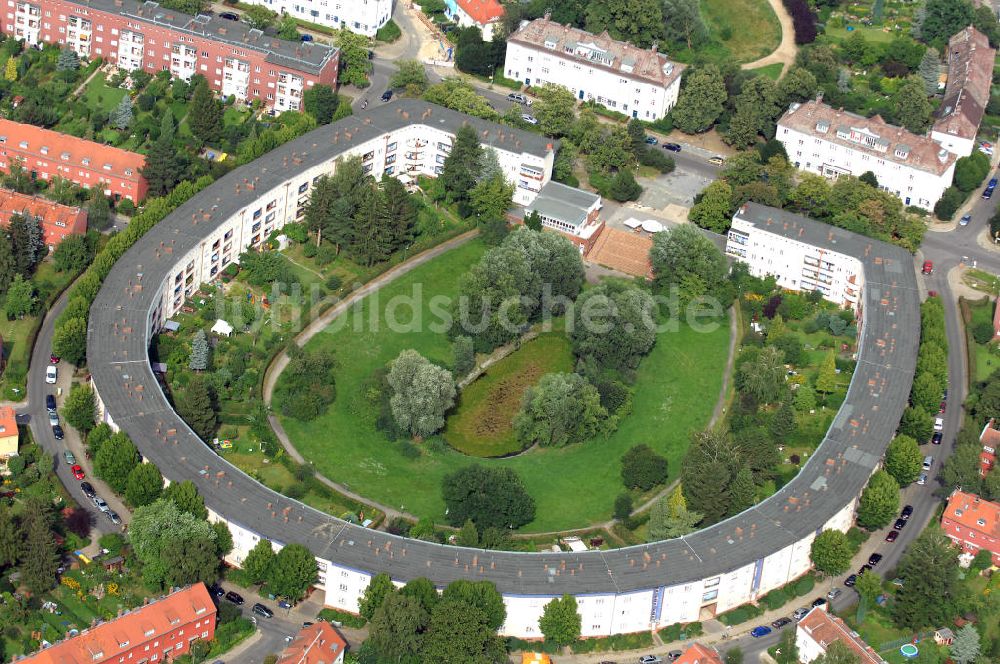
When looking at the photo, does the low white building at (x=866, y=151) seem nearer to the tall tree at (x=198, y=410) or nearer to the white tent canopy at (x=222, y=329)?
the white tent canopy at (x=222, y=329)

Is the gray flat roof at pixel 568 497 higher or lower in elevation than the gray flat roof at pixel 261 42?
lower

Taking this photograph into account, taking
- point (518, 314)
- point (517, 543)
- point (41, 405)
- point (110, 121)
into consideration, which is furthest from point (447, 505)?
point (110, 121)

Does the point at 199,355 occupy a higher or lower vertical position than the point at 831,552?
lower

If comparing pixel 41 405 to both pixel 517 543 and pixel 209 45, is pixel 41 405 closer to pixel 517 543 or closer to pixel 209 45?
pixel 517 543

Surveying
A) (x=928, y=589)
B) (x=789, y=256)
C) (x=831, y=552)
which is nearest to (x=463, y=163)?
(x=789, y=256)

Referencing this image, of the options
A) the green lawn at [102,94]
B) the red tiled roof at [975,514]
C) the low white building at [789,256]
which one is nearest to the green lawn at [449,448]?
the low white building at [789,256]

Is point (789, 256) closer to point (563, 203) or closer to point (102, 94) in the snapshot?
point (563, 203)
